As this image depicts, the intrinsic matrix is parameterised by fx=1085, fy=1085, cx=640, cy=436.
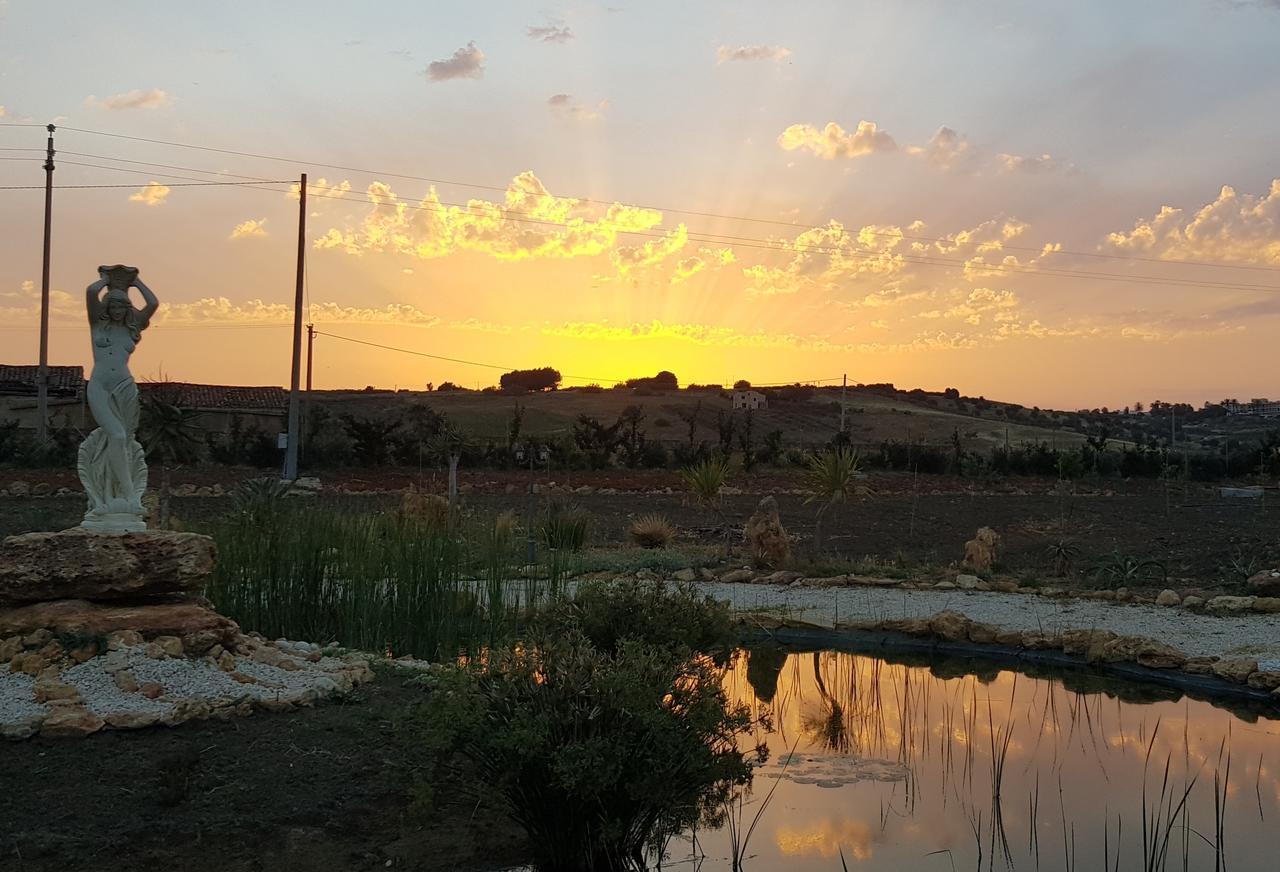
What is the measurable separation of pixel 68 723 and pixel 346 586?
10.1 feet

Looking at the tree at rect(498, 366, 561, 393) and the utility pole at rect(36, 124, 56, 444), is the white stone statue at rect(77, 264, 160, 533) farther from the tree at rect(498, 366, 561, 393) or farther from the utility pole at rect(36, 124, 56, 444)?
the tree at rect(498, 366, 561, 393)

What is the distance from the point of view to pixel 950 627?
10312 mm

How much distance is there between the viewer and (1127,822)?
5.82 metres

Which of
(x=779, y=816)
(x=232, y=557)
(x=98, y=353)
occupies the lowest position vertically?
(x=779, y=816)

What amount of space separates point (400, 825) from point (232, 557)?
395cm

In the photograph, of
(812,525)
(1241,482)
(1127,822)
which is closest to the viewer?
(1127,822)

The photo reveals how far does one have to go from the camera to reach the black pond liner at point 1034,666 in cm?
847

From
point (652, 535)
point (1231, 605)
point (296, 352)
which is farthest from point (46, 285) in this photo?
point (1231, 605)

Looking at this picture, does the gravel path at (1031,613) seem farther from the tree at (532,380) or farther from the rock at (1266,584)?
the tree at (532,380)

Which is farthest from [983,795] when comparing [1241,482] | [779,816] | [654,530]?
[1241,482]

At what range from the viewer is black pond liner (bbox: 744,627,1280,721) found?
333 inches

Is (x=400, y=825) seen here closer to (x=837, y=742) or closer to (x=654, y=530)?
(x=837, y=742)

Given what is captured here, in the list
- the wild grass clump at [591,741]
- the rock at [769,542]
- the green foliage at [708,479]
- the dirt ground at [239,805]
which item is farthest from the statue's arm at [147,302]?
the green foliage at [708,479]

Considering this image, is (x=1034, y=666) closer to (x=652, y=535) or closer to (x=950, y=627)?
(x=950, y=627)
